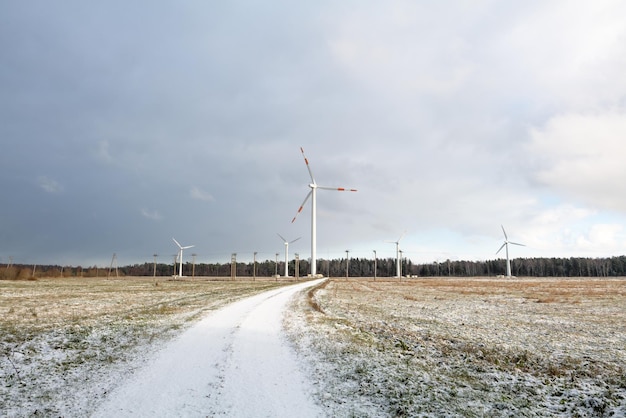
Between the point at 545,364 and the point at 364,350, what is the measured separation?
6.70 metres

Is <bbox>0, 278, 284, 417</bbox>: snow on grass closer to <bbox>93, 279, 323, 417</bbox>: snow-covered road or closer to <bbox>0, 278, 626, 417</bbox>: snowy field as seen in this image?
<bbox>0, 278, 626, 417</bbox>: snowy field

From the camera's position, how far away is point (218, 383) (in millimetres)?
10758

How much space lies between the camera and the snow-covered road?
8930 mm

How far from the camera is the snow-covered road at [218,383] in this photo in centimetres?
893

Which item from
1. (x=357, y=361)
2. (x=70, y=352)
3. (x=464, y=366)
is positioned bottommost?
(x=464, y=366)

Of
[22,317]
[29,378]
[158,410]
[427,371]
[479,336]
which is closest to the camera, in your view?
[158,410]

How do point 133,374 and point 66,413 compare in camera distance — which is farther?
point 133,374

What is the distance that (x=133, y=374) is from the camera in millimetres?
11602

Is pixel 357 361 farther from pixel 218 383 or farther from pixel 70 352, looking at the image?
pixel 70 352

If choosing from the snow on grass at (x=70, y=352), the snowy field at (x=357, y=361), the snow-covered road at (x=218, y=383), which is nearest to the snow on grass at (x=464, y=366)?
the snowy field at (x=357, y=361)

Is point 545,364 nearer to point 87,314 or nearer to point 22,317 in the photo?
point 87,314

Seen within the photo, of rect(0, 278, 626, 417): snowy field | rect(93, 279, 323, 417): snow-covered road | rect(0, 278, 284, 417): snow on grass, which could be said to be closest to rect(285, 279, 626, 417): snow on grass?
rect(0, 278, 626, 417): snowy field

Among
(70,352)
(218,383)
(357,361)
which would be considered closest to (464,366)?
(357,361)

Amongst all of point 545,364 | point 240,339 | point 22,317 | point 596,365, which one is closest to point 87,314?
point 22,317
